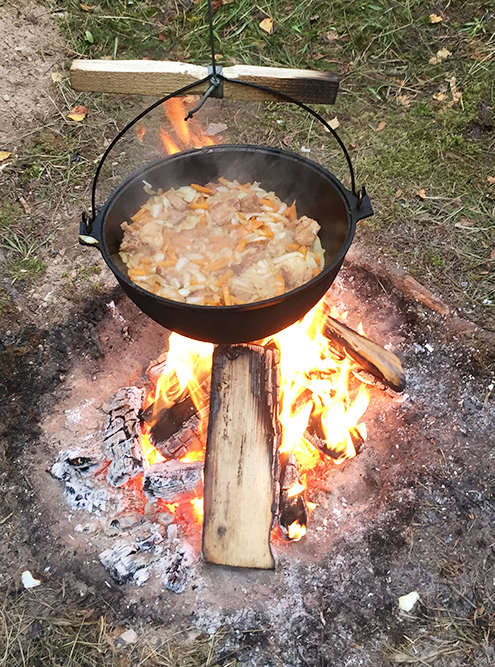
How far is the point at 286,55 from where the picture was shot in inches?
246

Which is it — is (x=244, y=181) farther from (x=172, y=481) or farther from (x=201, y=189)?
(x=172, y=481)

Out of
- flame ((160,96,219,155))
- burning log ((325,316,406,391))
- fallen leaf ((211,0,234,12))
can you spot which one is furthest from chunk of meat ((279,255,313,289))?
fallen leaf ((211,0,234,12))

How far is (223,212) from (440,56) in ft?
14.5

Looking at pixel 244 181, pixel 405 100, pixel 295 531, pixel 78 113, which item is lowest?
pixel 295 531

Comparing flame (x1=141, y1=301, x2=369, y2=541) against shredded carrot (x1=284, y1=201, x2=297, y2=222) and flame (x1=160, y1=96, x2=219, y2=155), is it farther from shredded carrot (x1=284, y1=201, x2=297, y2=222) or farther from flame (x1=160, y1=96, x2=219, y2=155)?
flame (x1=160, y1=96, x2=219, y2=155)

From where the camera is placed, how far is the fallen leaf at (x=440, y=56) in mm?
6117

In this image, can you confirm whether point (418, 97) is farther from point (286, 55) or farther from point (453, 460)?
point (453, 460)

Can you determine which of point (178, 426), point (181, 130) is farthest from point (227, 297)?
point (181, 130)

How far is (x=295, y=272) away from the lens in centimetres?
311

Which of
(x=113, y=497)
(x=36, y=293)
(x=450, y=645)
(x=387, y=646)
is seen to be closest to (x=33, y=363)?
(x=36, y=293)

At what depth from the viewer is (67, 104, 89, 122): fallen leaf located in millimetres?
5832

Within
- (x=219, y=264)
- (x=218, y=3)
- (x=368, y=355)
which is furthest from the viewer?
(x=218, y=3)

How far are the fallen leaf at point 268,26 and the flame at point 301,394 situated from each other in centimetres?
423

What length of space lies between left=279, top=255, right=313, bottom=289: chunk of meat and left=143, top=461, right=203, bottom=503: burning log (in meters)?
1.34
